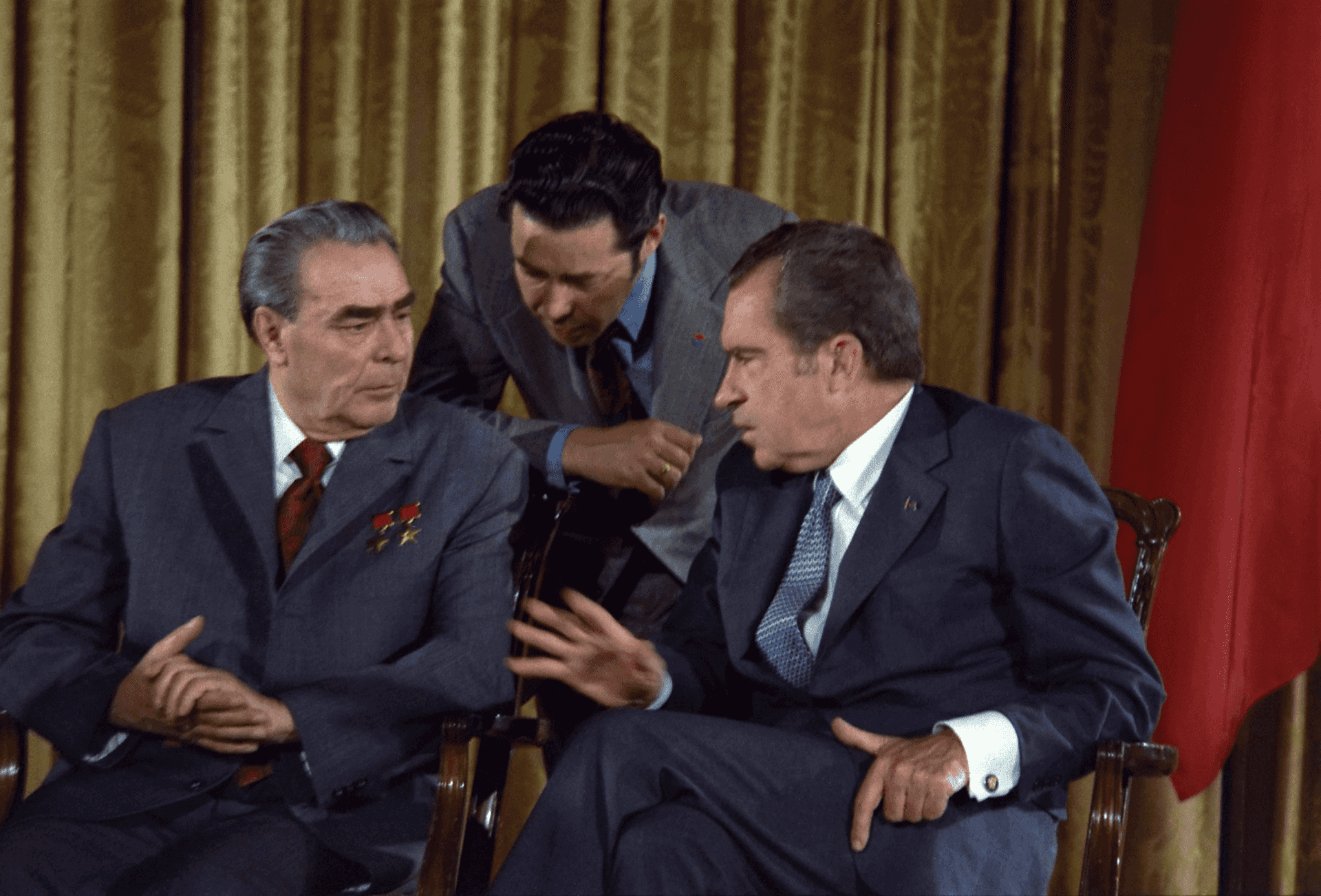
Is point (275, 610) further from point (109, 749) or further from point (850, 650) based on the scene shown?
point (850, 650)

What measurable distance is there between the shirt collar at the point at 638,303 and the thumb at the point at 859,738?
1.08 meters

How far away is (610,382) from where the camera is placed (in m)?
2.58

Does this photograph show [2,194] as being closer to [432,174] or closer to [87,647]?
[432,174]

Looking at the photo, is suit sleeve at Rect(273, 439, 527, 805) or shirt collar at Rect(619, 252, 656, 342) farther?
shirt collar at Rect(619, 252, 656, 342)

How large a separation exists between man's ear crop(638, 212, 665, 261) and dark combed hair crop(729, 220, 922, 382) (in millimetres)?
549

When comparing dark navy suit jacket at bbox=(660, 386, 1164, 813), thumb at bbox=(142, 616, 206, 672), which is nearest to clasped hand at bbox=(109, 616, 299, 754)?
thumb at bbox=(142, 616, 206, 672)

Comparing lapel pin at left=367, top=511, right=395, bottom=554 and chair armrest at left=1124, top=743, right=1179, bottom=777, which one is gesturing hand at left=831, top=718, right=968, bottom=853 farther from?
lapel pin at left=367, top=511, right=395, bottom=554

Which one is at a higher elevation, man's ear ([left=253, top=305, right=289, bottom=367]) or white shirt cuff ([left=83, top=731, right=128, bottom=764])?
man's ear ([left=253, top=305, right=289, bottom=367])

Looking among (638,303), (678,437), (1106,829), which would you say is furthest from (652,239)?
(1106,829)

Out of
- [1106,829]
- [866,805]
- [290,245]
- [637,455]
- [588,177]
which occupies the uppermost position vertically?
[588,177]

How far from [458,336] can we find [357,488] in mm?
647

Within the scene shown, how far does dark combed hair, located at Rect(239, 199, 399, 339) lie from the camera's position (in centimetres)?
214

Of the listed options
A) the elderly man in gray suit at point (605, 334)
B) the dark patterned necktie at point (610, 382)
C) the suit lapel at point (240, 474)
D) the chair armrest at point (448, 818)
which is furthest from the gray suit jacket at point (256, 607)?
the dark patterned necktie at point (610, 382)

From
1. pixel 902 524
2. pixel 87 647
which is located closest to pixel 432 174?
pixel 87 647
